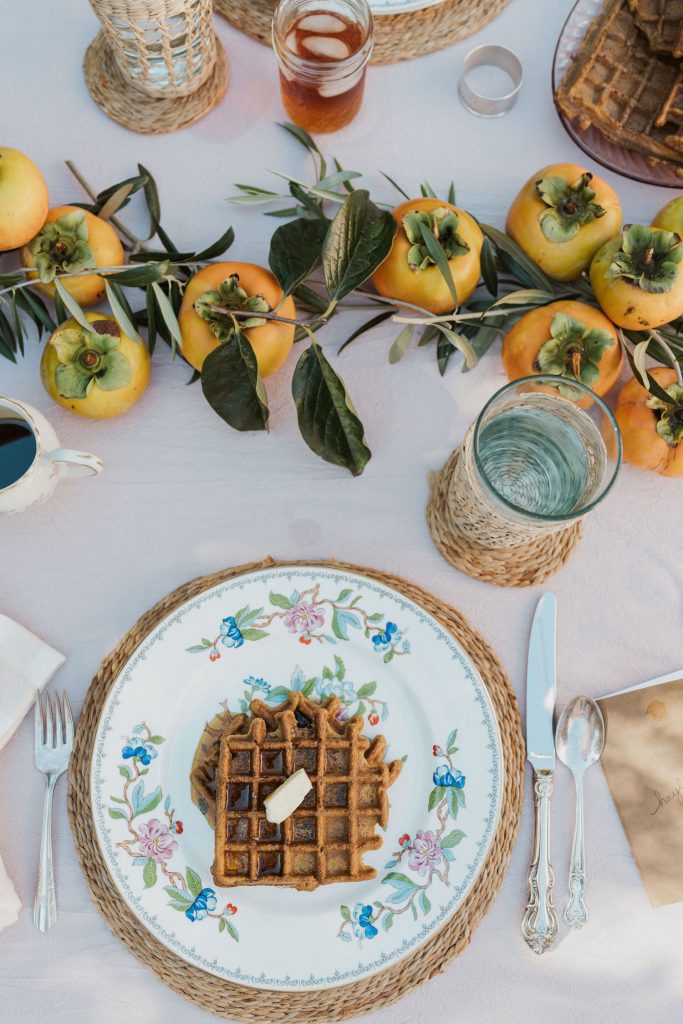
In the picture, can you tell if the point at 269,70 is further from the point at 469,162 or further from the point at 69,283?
the point at 69,283

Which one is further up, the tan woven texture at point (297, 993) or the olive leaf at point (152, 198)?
the olive leaf at point (152, 198)

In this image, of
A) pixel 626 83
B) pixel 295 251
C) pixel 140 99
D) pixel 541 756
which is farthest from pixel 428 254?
pixel 541 756

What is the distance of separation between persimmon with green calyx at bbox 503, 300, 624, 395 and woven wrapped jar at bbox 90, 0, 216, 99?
20.2 inches

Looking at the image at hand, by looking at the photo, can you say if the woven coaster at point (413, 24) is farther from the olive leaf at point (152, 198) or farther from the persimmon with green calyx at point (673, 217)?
the persimmon with green calyx at point (673, 217)

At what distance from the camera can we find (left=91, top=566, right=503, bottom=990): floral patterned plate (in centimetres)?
86

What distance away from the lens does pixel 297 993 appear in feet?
2.83

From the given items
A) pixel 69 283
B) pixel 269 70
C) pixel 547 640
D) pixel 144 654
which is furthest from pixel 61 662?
pixel 269 70

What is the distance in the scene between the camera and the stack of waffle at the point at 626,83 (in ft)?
3.14

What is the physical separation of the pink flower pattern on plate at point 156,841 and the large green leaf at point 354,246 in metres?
0.61

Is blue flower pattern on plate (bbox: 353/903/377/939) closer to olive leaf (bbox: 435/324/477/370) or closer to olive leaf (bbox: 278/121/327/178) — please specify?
olive leaf (bbox: 435/324/477/370)

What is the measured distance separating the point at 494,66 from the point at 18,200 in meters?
0.64

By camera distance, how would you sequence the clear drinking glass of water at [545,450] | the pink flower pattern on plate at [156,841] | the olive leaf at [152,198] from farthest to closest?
the olive leaf at [152,198], the pink flower pattern on plate at [156,841], the clear drinking glass of water at [545,450]

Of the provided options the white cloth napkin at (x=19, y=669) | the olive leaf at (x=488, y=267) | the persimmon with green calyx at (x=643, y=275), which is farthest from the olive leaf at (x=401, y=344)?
the white cloth napkin at (x=19, y=669)

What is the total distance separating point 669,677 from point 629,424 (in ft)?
1.00
